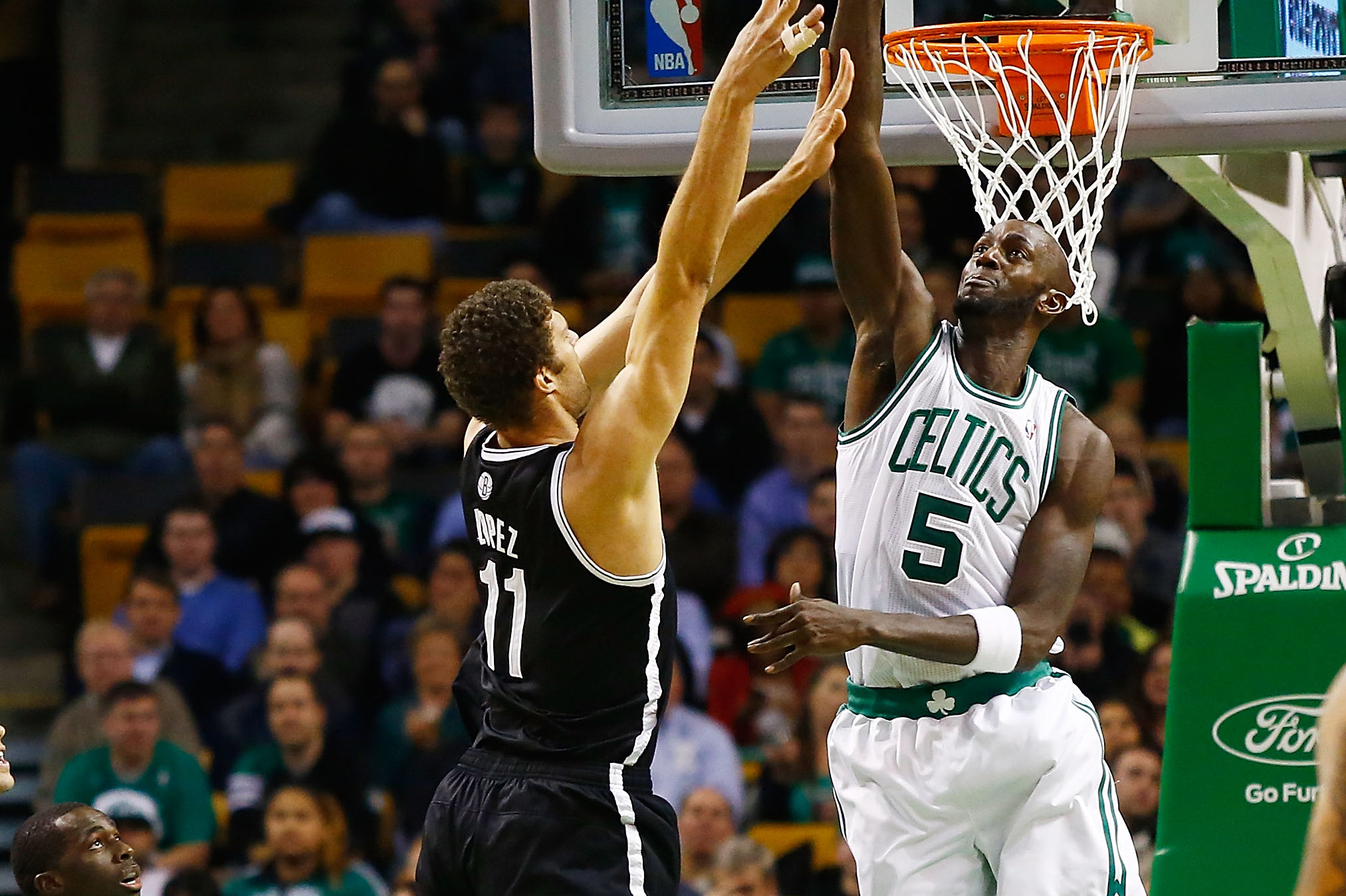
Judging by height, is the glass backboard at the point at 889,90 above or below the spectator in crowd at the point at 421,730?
above

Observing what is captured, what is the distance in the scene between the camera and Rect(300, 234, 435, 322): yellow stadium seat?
10.4 m

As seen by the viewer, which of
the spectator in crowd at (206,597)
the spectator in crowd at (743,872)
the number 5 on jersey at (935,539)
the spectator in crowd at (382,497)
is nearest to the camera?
the number 5 on jersey at (935,539)

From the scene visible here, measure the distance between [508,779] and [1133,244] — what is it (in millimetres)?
6954

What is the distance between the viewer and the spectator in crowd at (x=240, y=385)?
958cm

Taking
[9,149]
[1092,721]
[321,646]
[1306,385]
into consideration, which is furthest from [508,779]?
[9,149]

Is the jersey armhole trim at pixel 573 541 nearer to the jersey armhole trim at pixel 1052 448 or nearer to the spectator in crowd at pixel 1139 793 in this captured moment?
the jersey armhole trim at pixel 1052 448

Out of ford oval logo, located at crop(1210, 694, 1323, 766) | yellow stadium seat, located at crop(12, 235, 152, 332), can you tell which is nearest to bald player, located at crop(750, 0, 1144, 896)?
ford oval logo, located at crop(1210, 694, 1323, 766)

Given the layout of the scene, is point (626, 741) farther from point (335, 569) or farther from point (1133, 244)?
point (1133, 244)

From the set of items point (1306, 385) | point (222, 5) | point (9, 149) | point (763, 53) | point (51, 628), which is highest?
point (222, 5)

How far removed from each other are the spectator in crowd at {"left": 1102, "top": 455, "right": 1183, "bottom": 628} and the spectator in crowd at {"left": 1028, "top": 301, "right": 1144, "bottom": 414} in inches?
26.8

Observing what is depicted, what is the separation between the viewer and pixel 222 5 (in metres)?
12.4

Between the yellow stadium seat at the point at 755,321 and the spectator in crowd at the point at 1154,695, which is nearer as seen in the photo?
the spectator in crowd at the point at 1154,695

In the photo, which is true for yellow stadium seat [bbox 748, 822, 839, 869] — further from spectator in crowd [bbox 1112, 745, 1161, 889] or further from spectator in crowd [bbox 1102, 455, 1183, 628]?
spectator in crowd [bbox 1102, 455, 1183, 628]

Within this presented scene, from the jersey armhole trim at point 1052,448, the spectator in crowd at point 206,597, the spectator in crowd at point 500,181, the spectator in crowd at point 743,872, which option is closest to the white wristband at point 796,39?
the jersey armhole trim at point 1052,448
